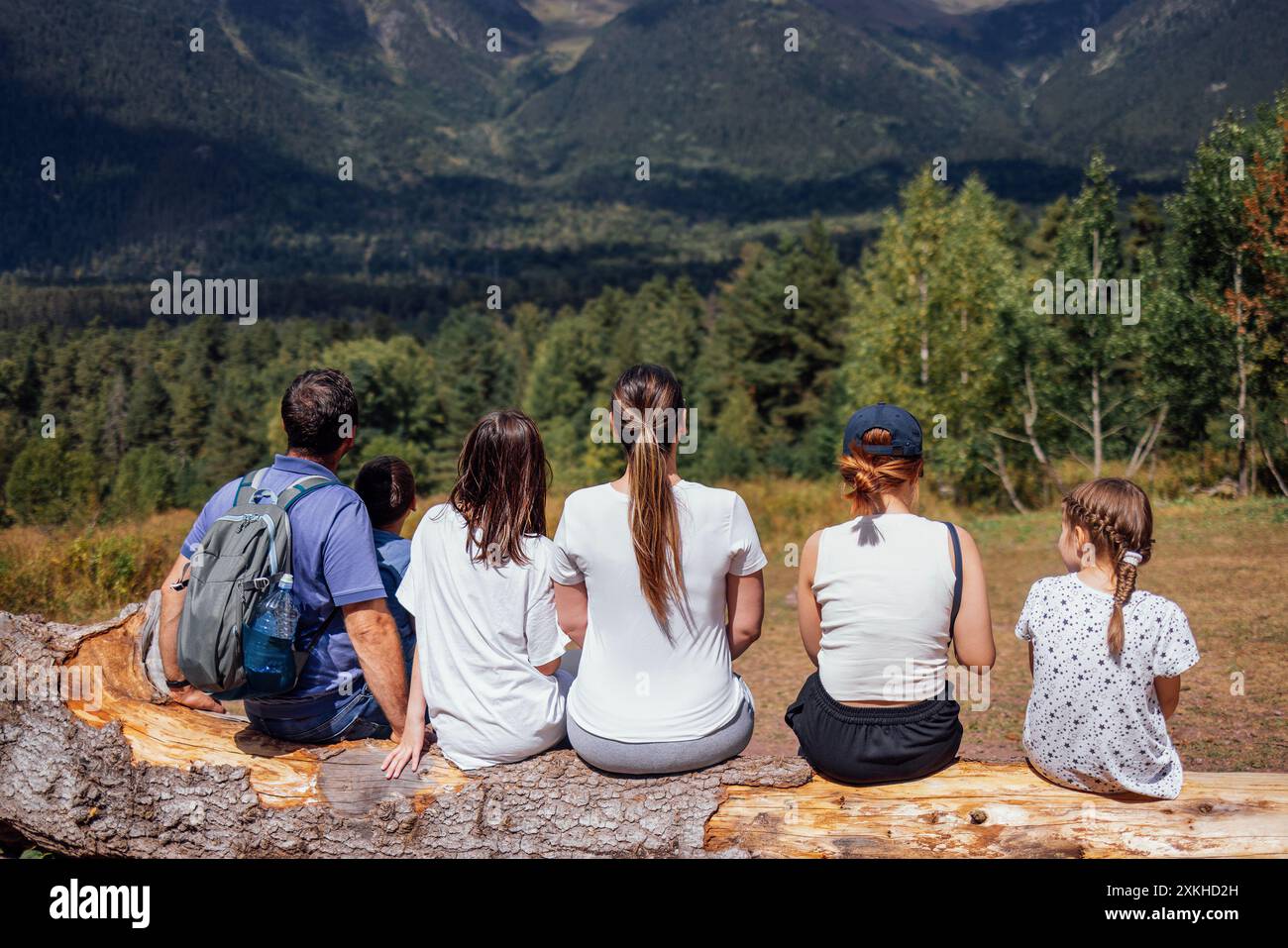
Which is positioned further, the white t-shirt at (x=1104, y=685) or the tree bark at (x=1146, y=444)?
the tree bark at (x=1146, y=444)

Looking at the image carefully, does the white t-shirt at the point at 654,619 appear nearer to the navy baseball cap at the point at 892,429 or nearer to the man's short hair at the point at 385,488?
the navy baseball cap at the point at 892,429

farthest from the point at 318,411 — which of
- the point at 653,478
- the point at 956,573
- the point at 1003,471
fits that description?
the point at 1003,471

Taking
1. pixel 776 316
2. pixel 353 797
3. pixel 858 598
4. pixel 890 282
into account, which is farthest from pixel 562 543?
pixel 776 316

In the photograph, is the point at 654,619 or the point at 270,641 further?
the point at 270,641

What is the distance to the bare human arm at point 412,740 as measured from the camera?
12.7 feet

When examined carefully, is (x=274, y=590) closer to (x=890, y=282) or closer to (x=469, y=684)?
(x=469, y=684)

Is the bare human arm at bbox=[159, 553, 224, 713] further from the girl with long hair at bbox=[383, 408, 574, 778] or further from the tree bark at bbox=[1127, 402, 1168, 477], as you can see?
the tree bark at bbox=[1127, 402, 1168, 477]

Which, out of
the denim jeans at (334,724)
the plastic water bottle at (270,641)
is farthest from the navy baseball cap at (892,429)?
the denim jeans at (334,724)

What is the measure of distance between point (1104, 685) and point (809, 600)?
1.04 m

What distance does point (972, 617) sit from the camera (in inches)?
137

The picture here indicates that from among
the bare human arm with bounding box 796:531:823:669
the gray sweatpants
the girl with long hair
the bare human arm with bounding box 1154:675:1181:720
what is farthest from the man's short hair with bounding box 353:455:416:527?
the bare human arm with bounding box 1154:675:1181:720

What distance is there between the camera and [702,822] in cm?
360

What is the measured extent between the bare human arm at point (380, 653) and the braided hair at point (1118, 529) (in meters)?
2.61

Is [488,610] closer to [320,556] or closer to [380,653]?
[380,653]
